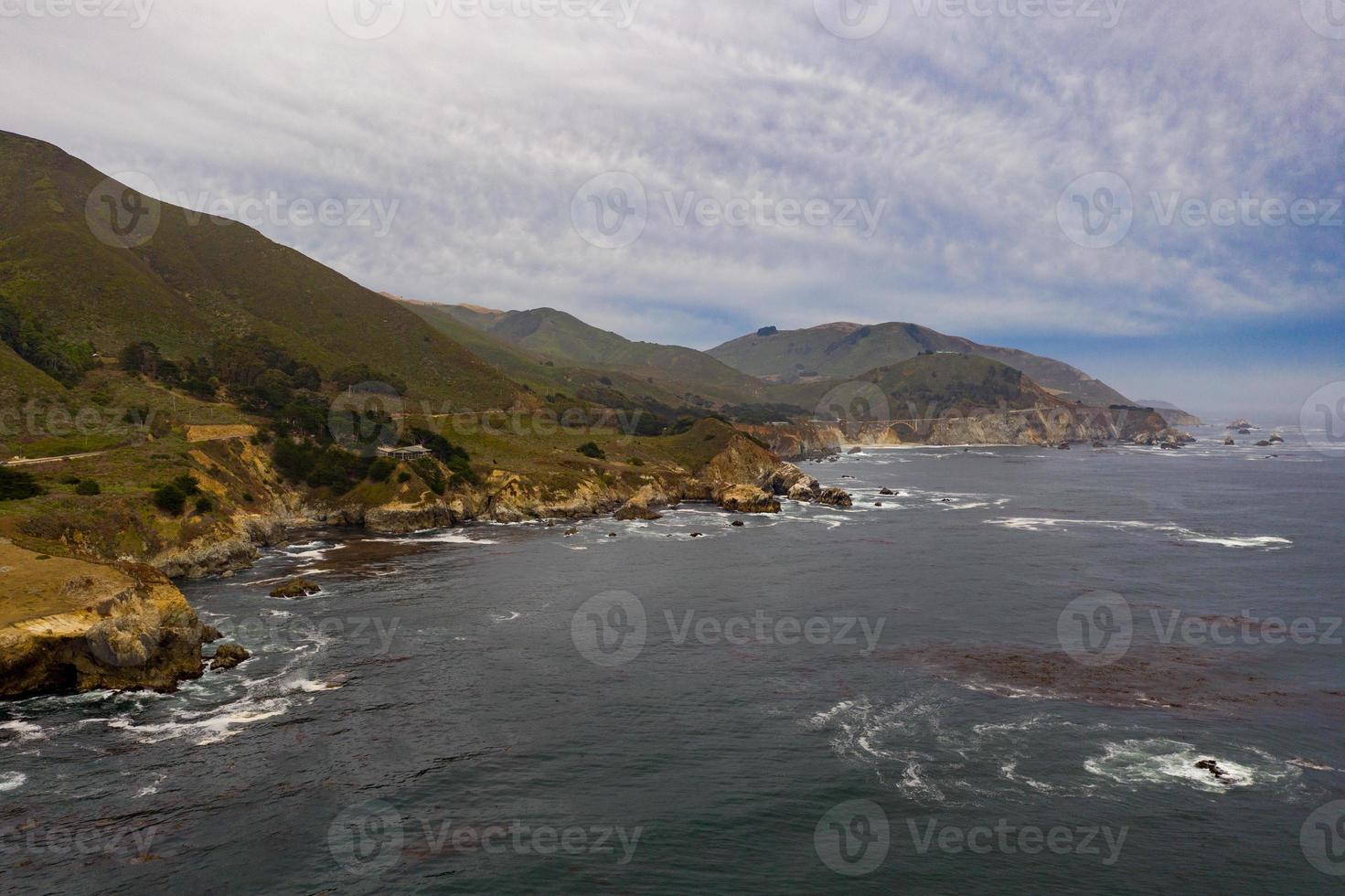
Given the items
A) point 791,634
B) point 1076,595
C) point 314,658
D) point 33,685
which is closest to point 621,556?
point 791,634


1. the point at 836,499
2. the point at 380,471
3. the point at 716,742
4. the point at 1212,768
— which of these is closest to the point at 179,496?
the point at 380,471

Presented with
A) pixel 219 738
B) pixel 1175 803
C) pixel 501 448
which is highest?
pixel 501 448

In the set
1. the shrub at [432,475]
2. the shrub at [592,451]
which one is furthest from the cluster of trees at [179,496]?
the shrub at [592,451]

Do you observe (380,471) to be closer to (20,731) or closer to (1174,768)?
(20,731)

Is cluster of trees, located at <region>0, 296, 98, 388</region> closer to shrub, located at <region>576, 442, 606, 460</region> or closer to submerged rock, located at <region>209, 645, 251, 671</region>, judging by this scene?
shrub, located at <region>576, 442, 606, 460</region>

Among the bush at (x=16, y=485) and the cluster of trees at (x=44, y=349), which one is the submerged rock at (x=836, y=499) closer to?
the bush at (x=16, y=485)

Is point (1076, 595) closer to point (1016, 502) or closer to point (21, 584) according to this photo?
point (1016, 502)
